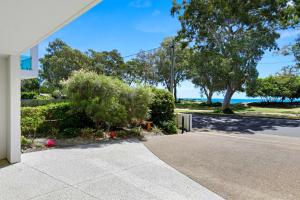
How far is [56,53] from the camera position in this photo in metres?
33.2

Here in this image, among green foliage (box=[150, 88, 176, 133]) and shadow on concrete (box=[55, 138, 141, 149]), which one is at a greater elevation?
green foliage (box=[150, 88, 176, 133])

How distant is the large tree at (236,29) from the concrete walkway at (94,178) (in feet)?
53.7

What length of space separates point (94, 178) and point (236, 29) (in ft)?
68.0

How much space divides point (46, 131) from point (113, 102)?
2623 millimetres

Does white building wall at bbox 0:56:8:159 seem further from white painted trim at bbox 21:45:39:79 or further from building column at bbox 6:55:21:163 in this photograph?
white painted trim at bbox 21:45:39:79

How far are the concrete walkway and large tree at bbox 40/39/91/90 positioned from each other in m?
26.3

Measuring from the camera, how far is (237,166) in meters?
5.33

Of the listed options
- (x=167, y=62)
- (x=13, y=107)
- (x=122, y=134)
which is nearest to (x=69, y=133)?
(x=122, y=134)

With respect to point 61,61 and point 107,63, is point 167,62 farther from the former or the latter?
point 61,61

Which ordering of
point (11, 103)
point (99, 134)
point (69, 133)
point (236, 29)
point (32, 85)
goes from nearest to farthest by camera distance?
point (11, 103) → point (69, 133) → point (99, 134) → point (236, 29) → point (32, 85)

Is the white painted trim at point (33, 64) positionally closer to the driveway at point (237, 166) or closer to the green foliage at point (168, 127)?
the green foliage at point (168, 127)

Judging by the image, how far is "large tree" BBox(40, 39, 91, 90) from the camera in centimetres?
3162

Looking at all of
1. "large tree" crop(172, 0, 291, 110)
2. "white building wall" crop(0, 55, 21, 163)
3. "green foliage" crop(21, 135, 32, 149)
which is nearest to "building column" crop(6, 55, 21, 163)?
"white building wall" crop(0, 55, 21, 163)

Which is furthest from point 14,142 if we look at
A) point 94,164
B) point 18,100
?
point 94,164
